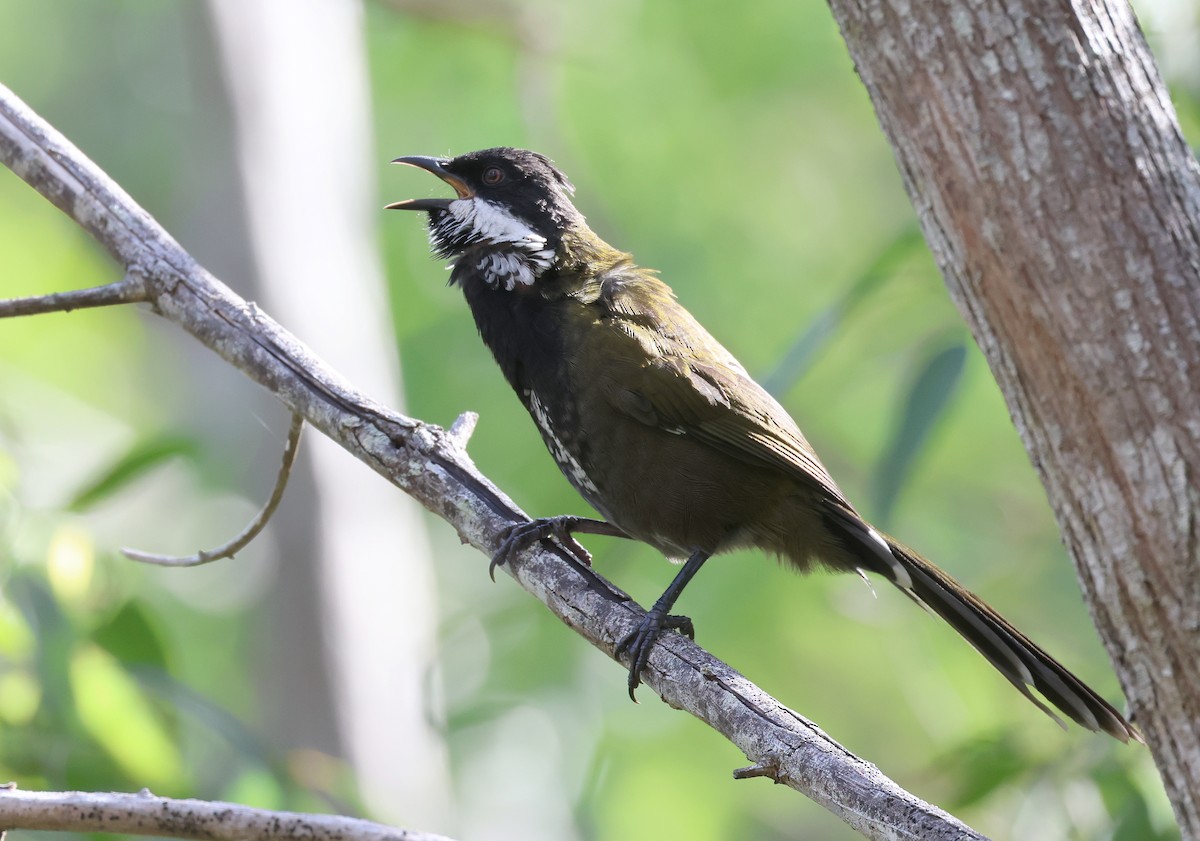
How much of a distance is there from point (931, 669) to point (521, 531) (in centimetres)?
284

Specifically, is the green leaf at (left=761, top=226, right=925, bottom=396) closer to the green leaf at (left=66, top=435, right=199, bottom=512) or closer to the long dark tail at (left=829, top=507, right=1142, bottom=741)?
the long dark tail at (left=829, top=507, right=1142, bottom=741)

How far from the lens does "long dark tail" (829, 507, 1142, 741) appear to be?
2994 mm

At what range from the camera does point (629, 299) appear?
3688 mm

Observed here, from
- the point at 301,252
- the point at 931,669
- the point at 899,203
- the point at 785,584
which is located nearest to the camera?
the point at 931,669

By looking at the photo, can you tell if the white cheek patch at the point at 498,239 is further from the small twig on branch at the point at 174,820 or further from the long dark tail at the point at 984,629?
the small twig on branch at the point at 174,820

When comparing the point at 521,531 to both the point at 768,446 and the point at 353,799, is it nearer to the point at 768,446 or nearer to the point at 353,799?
the point at 768,446

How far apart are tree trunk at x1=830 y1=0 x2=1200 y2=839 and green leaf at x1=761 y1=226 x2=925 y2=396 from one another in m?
1.44

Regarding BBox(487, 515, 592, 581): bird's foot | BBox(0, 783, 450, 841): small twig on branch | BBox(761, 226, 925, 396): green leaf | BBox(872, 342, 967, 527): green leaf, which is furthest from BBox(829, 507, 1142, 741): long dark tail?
BBox(0, 783, 450, 841): small twig on branch

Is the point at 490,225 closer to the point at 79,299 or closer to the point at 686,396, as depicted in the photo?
the point at 686,396

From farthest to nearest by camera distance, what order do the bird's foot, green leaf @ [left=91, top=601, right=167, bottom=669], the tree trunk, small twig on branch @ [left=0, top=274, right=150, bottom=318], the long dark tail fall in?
1. green leaf @ [left=91, top=601, right=167, bottom=669]
2. the bird's foot
3. the long dark tail
4. small twig on branch @ [left=0, top=274, right=150, bottom=318]
5. the tree trunk

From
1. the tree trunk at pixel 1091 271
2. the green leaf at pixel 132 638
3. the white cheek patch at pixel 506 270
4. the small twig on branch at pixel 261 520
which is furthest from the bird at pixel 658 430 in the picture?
the green leaf at pixel 132 638

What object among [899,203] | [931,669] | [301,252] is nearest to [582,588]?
[931,669]

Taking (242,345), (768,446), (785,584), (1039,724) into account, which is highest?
(242,345)

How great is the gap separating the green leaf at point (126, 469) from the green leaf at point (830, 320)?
1921 millimetres
